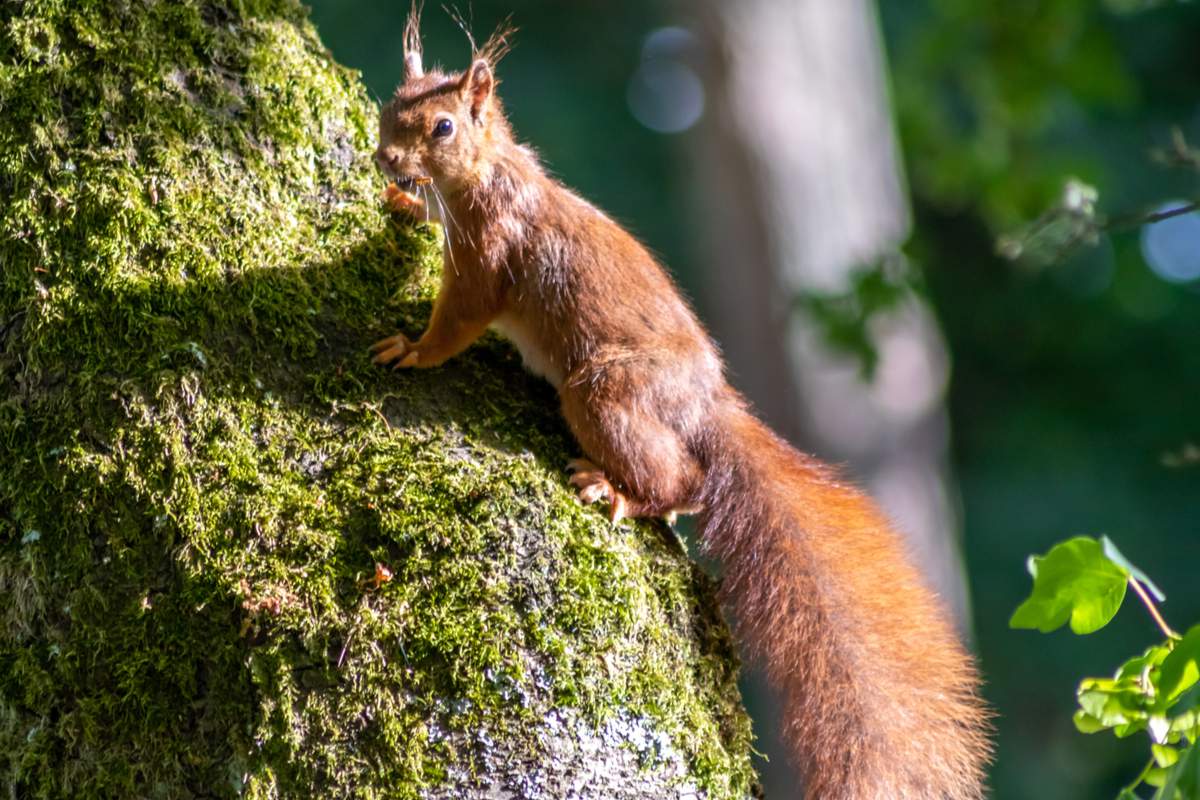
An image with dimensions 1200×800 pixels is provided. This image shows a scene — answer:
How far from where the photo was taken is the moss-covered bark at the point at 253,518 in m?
1.63

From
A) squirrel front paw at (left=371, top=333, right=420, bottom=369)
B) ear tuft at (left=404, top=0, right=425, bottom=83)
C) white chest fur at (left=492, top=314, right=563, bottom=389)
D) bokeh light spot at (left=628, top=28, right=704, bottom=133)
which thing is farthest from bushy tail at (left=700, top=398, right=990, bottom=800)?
bokeh light spot at (left=628, top=28, right=704, bottom=133)

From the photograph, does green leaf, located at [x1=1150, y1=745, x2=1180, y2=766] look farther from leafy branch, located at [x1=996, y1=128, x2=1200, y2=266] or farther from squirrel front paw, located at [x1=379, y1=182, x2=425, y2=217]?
squirrel front paw, located at [x1=379, y1=182, x2=425, y2=217]

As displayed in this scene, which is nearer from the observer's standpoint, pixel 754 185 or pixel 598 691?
pixel 598 691

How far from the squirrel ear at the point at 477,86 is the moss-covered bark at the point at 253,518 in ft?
1.65

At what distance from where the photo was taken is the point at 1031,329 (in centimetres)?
1047

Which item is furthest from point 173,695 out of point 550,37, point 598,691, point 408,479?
point 550,37

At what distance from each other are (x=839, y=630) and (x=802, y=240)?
3.74m

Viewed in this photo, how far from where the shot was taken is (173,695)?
1.66 meters

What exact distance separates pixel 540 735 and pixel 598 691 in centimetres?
11

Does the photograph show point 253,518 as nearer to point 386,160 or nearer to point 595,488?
point 595,488

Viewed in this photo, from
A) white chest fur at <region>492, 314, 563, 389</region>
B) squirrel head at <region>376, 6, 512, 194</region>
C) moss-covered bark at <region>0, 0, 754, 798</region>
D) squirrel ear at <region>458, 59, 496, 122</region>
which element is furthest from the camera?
squirrel ear at <region>458, 59, 496, 122</region>

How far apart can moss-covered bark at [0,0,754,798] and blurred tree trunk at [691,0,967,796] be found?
351cm

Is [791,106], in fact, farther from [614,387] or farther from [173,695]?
[173,695]

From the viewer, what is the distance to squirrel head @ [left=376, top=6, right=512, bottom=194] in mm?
2441
